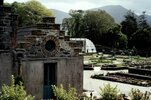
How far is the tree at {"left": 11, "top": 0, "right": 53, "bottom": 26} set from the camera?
8731 centimetres

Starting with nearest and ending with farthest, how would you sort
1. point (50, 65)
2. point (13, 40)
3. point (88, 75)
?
point (13, 40), point (50, 65), point (88, 75)

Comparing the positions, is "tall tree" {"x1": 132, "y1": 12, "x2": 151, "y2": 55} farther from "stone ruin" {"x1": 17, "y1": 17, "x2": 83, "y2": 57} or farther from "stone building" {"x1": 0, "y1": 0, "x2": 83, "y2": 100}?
"stone ruin" {"x1": 17, "y1": 17, "x2": 83, "y2": 57}

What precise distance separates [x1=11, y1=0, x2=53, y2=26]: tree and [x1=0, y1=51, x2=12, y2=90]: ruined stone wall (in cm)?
5955

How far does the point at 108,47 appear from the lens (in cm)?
9406

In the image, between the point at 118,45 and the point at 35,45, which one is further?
the point at 118,45

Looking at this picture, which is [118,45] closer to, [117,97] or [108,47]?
[108,47]

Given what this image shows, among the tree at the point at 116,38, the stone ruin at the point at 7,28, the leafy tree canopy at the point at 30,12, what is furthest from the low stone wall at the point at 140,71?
the tree at the point at 116,38

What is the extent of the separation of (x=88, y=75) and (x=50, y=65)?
68.0 ft

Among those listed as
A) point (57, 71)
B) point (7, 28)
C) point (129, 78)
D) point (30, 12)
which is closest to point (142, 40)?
point (30, 12)

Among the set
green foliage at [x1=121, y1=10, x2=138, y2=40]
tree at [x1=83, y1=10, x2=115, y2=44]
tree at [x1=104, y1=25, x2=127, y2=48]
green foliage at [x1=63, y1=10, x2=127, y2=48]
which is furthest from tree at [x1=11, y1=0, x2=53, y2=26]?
green foliage at [x1=121, y1=10, x2=138, y2=40]

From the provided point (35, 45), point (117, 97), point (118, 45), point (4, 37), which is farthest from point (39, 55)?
point (118, 45)

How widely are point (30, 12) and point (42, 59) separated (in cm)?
7027

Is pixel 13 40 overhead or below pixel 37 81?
overhead

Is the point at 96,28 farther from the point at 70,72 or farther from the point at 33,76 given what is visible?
the point at 33,76
